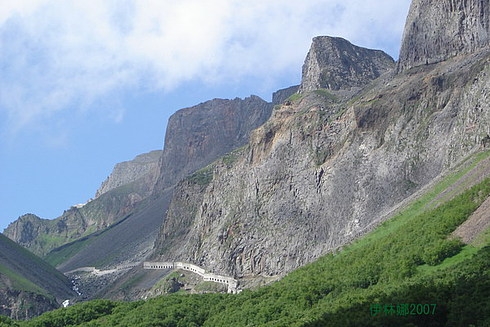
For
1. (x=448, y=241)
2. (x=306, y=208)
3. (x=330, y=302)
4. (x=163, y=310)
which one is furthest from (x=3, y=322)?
(x=306, y=208)

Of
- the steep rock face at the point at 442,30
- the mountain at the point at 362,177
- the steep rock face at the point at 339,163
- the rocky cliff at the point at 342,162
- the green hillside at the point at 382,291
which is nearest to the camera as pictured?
the green hillside at the point at 382,291

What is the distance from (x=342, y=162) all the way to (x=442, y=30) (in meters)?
36.2

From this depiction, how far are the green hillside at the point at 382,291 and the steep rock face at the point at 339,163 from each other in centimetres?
1923

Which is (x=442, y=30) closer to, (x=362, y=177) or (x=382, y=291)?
(x=362, y=177)

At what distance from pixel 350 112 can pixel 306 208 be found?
21069 millimetres

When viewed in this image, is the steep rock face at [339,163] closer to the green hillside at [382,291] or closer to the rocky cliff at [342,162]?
the rocky cliff at [342,162]

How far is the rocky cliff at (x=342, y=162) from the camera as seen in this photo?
138750 millimetres

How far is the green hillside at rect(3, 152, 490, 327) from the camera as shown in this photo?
57000 millimetres

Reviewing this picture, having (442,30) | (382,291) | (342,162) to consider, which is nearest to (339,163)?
(342,162)

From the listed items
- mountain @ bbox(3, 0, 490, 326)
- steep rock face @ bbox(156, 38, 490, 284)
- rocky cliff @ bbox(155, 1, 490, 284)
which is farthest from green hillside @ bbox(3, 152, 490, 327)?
steep rock face @ bbox(156, 38, 490, 284)

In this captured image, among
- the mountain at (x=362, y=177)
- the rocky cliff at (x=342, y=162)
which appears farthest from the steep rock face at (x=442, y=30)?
the rocky cliff at (x=342, y=162)

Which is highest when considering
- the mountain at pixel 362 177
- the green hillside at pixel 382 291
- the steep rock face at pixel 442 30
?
the steep rock face at pixel 442 30

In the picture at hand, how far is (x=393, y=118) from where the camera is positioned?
154 m

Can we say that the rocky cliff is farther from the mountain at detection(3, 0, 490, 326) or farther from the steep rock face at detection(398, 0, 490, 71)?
the steep rock face at detection(398, 0, 490, 71)
